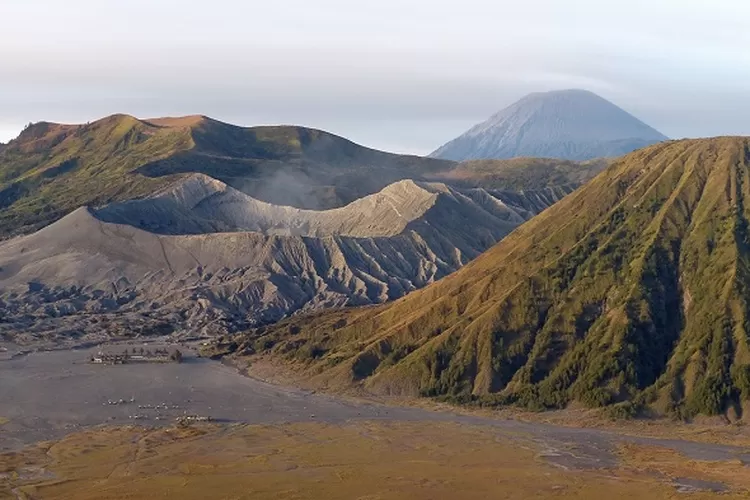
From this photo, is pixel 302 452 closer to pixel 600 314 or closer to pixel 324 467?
pixel 324 467

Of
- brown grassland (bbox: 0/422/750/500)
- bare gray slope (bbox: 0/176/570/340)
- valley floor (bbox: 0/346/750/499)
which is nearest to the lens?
brown grassland (bbox: 0/422/750/500)

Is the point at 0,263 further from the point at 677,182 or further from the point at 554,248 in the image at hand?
the point at 677,182

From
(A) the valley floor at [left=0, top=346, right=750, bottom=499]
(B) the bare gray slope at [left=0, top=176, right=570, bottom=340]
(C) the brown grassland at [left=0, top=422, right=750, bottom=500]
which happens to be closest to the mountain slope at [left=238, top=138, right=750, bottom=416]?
(A) the valley floor at [left=0, top=346, right=750, bottom=499]

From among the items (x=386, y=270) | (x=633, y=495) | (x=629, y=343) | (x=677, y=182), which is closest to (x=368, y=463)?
(x=633, y=495)

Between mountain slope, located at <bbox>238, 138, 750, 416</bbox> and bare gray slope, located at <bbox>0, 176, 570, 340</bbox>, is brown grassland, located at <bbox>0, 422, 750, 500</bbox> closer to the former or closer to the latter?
mountain slope, located at <bbox>238, 138, 750, 416</bbox>

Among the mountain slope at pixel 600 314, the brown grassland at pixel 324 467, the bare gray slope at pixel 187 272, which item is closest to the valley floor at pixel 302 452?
the brown grassland at pixel 324 467

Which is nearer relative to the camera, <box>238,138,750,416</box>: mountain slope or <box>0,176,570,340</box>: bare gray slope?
<box>238,138,750,416</box>: mountain slope
